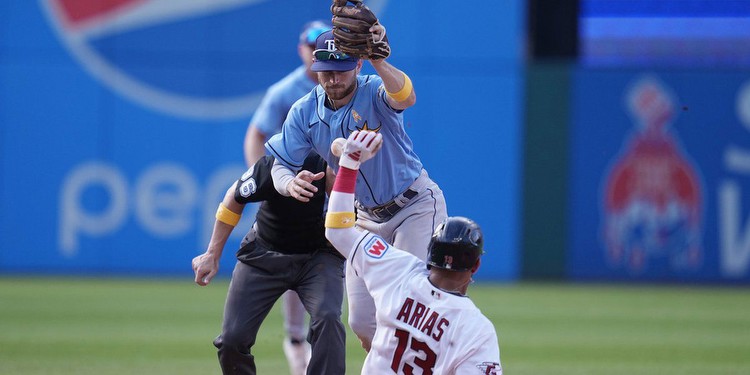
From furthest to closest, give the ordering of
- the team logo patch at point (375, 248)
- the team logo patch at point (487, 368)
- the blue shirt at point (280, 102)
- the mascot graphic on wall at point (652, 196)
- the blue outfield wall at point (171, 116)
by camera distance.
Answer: the mascot graphic on wall at point (652, 196) → the blue outfield wall at point (171, 116) → the blue shirt at point (280, 102) → the team logo patch at point (375, 248) → the team logo patch at point (487, 368)

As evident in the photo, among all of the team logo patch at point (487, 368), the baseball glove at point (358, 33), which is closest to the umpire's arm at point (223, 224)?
the baseball glove at point (358, 33)

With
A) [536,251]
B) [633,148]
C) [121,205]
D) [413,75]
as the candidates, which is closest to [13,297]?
[121,205]

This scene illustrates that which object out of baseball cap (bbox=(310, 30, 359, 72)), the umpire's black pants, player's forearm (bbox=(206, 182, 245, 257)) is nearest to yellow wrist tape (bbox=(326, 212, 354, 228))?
baseball cap (bbox=(310, 30, 359, 72))

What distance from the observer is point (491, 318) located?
12.8 metres

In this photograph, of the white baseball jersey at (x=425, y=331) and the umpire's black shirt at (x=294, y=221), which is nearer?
the white baseball jersey at (x=425, y=331)

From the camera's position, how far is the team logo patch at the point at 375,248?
5.18 metres

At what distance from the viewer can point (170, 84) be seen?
17.1 meters

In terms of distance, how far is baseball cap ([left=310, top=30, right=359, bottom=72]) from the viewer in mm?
5910

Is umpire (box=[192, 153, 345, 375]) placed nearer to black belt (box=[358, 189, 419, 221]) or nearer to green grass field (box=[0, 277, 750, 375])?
black belt (box=[358, 189, 419, 221])

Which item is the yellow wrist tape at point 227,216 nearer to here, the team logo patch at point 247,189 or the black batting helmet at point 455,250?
the team logo patch at point 247,189

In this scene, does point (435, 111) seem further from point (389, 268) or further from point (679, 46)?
point (389, 268)

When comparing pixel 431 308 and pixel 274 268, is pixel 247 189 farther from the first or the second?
pixel 431 308

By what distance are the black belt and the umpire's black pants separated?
0.37m

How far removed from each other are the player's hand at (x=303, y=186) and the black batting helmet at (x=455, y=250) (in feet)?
3.03
